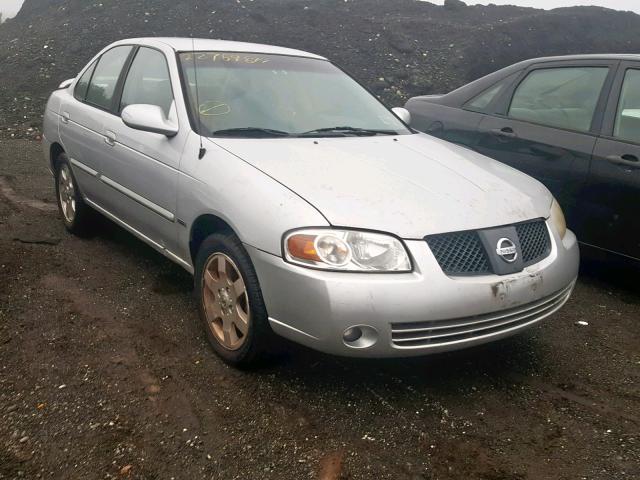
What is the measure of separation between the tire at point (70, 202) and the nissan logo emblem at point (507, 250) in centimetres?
328

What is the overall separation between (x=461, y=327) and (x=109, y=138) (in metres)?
2.63

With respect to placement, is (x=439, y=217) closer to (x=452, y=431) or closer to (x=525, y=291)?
(x=525, y=291)

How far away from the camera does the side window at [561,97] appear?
175 inches

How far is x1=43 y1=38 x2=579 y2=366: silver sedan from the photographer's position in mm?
2615

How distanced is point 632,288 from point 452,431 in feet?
8.36

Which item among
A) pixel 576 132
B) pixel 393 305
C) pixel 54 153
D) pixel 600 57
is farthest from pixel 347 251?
pixel 54 153

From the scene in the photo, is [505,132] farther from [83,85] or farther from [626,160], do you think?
[83,85]

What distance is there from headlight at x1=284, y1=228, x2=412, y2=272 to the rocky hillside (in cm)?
1032

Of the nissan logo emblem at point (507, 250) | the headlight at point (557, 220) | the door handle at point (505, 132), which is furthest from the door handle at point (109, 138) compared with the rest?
the door handle at point (505, 132)

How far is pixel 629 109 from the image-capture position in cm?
424

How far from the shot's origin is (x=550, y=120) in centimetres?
463

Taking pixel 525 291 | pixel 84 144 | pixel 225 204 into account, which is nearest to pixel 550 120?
pixel 525 291

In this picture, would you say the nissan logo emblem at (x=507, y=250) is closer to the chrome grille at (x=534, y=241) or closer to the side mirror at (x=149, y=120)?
the chrome grille at (x=534, y=241)

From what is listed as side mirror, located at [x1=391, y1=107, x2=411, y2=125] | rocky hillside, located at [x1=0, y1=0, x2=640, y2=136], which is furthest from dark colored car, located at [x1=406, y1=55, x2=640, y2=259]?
rocky hillside, located at [x1=0, y1=0, x2=640, y2=136]
